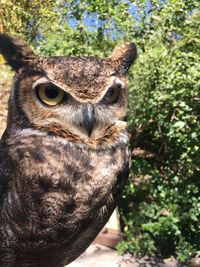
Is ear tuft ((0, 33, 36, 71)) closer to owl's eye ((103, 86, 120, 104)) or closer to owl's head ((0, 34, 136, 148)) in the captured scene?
owl's head ((0, 34, 136, 148))

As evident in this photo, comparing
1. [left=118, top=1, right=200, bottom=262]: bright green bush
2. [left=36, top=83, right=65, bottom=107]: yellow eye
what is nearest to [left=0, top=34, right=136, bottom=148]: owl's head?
[left=36, top=83, right=65, bottom=107]: yellow eye

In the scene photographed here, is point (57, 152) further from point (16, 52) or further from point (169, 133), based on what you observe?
point (169, 133)

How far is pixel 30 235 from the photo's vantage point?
128 centimetres

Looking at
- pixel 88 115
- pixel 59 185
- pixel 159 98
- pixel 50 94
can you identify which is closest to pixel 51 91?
pixel 50 94

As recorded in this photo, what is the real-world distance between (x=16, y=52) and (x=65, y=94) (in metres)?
0.21

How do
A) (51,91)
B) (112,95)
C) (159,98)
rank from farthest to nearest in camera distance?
(159,98)
(112,95)
(51,91)

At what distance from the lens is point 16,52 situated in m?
1.25

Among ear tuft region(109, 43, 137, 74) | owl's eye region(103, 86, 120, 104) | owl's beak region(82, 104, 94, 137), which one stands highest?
ear tuft region(109, 43, 137, 74)

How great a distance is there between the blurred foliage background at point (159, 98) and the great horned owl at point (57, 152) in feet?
5.64

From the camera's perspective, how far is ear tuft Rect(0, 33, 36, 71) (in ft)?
4.09

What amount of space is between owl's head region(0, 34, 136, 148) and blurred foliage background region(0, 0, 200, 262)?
1.68 metres

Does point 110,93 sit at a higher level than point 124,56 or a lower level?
lower

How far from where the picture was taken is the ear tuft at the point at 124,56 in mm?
1336

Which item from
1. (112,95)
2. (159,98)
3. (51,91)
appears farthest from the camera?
(159,98)
